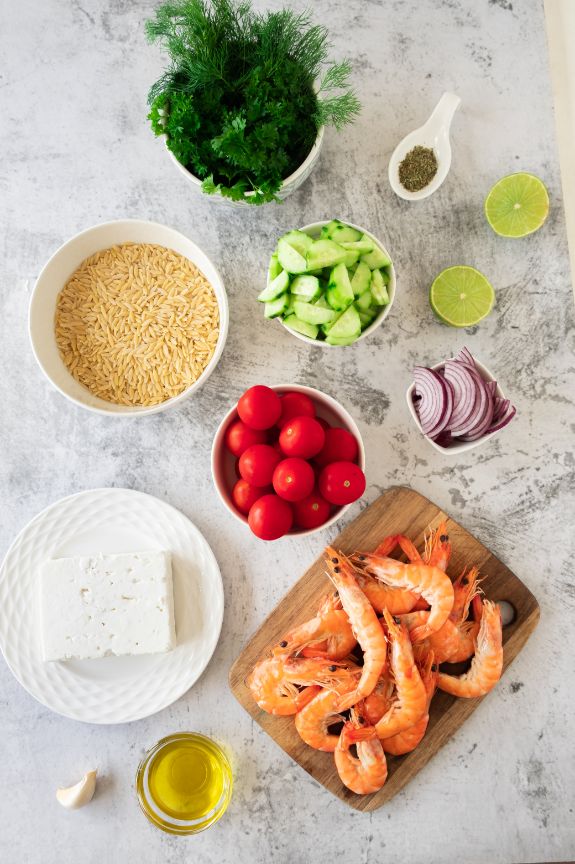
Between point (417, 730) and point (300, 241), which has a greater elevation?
point (300, 241)

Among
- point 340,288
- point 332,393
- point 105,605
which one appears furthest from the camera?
point 332,393

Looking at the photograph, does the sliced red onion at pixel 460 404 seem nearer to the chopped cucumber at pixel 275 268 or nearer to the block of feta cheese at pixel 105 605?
the chopped cucumber at pixel 275 268

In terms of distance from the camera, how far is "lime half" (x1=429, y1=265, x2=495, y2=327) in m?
1.75

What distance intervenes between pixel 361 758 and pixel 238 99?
5.27ft

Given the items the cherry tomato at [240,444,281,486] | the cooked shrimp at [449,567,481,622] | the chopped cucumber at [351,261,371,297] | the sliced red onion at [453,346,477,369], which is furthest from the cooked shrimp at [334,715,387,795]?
the chopped cucumber at [351,261,371,297]

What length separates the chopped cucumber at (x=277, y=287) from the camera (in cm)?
153

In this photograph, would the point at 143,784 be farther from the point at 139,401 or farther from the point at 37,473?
the point at 139,401

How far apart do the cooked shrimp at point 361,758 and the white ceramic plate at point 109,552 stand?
0.41 metres

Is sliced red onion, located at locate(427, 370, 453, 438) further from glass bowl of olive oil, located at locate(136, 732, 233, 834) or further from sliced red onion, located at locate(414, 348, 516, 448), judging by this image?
glass bowl of olive oil, located at locate(136, 732, 233, 834)

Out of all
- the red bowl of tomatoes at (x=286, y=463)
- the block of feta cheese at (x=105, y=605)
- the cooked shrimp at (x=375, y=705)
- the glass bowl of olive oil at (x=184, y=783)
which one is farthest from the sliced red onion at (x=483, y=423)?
the glass bowl of olive oil at (x=184, y=783)

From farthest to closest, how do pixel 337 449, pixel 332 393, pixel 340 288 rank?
pixel 332 393 < pixel 337 449 < pixel 340 288

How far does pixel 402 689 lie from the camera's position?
62.8 inches

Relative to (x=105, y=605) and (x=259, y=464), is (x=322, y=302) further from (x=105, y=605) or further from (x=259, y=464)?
(x=105, y=605)

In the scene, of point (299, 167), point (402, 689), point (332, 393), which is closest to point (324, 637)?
point (402, 689)
